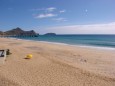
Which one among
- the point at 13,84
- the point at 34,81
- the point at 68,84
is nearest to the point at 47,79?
the point at 34,81

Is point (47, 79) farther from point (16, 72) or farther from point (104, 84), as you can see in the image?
point (104, 84)

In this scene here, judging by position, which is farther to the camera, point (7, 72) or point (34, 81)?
point (7, 72)

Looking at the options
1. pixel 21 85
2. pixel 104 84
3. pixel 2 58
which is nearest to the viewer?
pixel 21 85

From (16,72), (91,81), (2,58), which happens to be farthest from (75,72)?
(2,58)

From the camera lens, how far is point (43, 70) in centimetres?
834

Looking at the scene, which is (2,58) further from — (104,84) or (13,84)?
(104,84)

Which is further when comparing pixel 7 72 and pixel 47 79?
pixel 7 72

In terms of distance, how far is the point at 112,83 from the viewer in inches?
263

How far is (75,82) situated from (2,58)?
20.1 feet

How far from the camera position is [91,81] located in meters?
6.77

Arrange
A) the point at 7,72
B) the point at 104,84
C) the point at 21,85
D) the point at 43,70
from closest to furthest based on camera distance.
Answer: the point at 21,85
the point at 104,84
the point at 7,72
the point at 43,70

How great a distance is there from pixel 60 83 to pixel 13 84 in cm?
202

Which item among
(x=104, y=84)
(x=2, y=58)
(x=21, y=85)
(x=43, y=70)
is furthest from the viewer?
(x=2, y=58)

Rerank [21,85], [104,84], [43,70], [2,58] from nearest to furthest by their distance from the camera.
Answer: [21,85] < [104,84] < [43,70] < [2,58]
